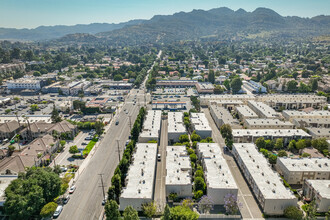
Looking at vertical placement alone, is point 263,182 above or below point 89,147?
above

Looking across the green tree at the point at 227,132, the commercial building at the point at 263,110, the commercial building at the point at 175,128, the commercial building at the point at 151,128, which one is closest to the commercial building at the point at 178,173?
the commercial building at the point at 151,128

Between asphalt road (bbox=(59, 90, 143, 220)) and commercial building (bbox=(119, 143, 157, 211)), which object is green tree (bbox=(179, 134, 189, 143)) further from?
asphalt road (bbox=(59, 90, 143, 220))

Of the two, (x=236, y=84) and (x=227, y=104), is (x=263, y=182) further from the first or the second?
(x=236, y=84)

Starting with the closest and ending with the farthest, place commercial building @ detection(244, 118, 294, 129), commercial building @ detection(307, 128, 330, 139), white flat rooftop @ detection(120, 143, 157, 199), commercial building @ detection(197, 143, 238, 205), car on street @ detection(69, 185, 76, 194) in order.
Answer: white flat rooftop @ detection(120, 143, 157, 199) < commercial building @ detection(197, 143, 238, 205) < car on street @ detection(69, 185, 76, 194) < commercial building @ detection(307, 128, 330, 139) < commercial building @ detection(244, 118, 294, 129)

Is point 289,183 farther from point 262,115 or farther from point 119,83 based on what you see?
point 119,83

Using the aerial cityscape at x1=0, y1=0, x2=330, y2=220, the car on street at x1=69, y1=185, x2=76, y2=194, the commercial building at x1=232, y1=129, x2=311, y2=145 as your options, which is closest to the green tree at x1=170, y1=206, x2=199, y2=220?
the aerial cityscape at x1=0, y1=0, x2=330, y2=220

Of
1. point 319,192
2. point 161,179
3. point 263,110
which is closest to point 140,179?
point 161,179
